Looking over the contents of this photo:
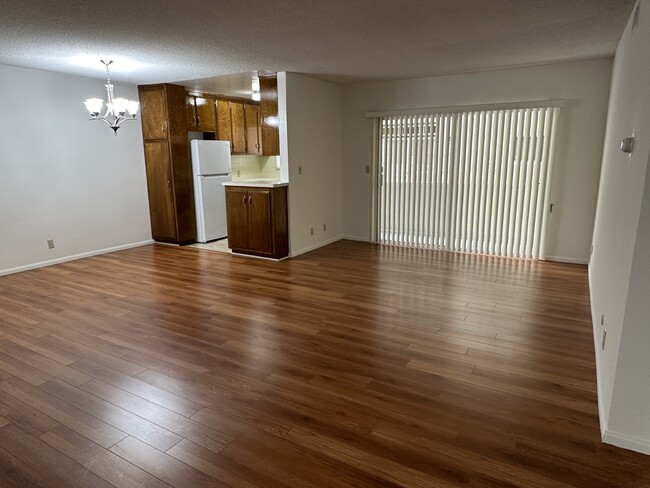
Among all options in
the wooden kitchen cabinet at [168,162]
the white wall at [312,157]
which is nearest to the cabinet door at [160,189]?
the wooden kitchen cabinet at [168,162]

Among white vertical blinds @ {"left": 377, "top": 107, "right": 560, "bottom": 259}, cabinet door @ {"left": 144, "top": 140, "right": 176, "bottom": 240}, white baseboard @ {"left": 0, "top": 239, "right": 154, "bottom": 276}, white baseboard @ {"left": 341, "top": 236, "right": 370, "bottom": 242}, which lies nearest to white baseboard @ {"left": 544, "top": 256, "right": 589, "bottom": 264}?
white vertical blinds @ {"left": 377, "top": 107, "right": 560, "bottom": 259}

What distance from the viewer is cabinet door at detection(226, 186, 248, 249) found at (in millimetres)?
5562

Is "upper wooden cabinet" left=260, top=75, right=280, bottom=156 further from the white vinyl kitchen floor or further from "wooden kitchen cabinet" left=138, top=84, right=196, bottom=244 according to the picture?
the white vinyl kitchen floor

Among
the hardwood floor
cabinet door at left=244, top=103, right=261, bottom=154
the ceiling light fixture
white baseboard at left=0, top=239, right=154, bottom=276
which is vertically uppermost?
the ceiling light fixture

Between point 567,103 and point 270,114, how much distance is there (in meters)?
3.61

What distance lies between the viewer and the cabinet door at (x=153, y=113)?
19.7 ft

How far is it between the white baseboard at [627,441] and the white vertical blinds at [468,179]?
3.66 meters

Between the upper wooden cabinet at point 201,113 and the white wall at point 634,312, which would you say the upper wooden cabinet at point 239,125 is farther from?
the white wall at point 634,312

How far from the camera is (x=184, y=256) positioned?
5.79 metres

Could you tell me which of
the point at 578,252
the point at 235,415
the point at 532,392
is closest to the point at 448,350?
the point at 532,392

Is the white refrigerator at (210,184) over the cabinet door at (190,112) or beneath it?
beneath

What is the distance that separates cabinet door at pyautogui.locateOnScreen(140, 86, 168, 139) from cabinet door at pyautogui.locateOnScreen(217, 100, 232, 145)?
1018mm

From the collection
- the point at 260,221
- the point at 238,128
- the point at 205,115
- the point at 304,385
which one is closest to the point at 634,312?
the point at 304,385

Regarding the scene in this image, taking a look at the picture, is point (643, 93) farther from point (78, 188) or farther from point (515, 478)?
point (78, 188)
